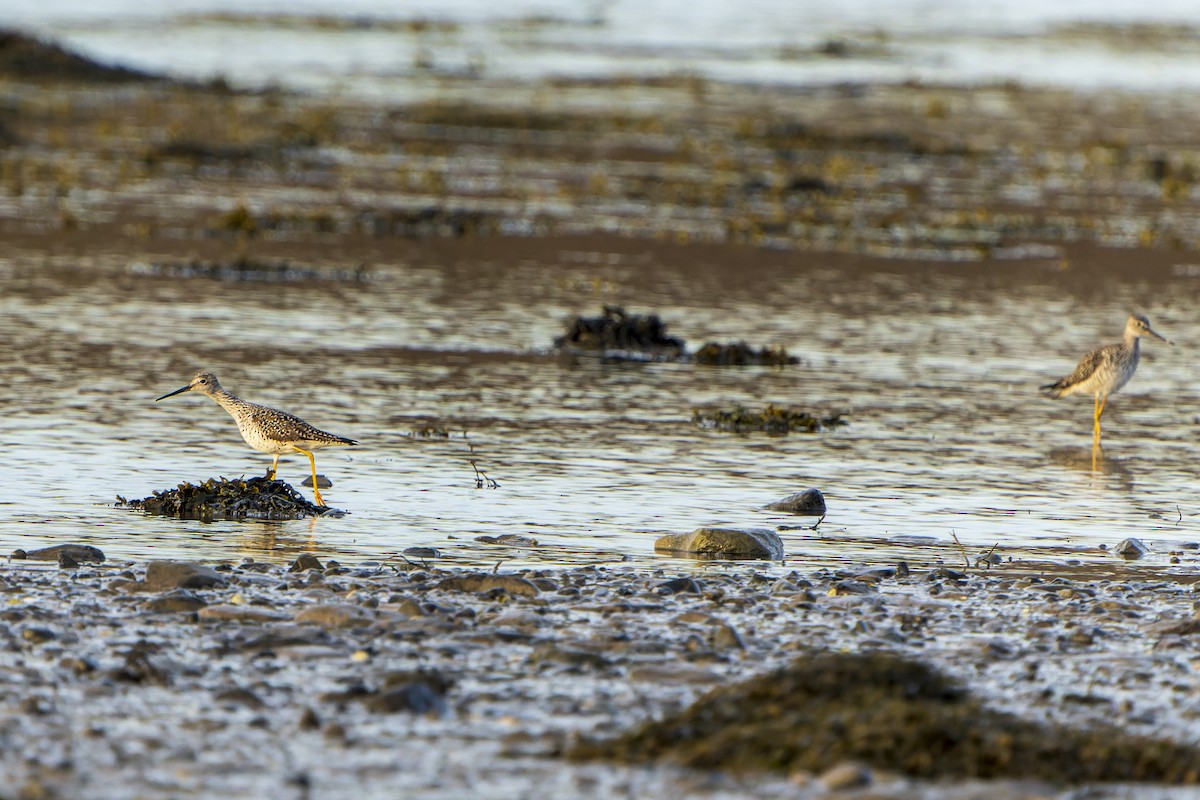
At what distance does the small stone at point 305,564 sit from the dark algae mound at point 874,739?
9.94 ft

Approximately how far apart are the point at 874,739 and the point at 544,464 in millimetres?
6667

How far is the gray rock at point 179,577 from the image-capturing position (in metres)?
9.10

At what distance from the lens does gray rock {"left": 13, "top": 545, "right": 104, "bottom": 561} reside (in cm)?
968

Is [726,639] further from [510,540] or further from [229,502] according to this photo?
[229,502]

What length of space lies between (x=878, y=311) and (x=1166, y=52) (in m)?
57.0

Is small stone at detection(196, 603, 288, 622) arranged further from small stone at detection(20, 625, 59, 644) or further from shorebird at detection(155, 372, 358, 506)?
shorebird at detection(155, 372, 358, 506)

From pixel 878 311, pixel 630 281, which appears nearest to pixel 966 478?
pixel 878 311

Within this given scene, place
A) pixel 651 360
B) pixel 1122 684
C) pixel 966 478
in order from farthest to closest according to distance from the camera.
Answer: pixel 651 360 → pixel 966 478 → pixel 1122 684

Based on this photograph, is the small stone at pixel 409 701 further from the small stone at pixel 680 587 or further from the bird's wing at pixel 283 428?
the bird's wing at pixel 283 428

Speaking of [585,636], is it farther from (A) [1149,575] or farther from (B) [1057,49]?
(B) [1057,49]

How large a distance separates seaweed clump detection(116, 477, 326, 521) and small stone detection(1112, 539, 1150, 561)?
15.1 feet

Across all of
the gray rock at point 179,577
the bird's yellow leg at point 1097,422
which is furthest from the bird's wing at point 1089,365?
the gray rock at point 179,577

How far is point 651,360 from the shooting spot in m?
18.6

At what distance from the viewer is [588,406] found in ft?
52.3
